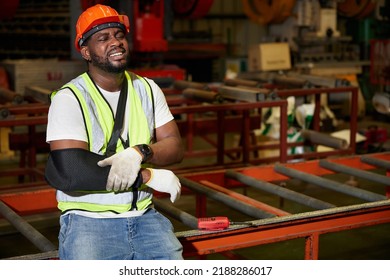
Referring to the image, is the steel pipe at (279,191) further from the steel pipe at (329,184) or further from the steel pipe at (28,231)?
the steel pipe at (28,231)

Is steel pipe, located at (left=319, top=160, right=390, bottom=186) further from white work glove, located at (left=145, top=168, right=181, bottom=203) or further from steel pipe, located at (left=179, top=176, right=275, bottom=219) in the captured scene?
white work glove, located at (left=145, top=168, right=181, bottom=203)

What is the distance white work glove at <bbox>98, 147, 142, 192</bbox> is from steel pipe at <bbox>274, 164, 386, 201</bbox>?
1.85 metres

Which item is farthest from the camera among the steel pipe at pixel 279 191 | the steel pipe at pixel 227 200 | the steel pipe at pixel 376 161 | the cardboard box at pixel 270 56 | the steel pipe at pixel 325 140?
the cardboard box at pixel 270 56

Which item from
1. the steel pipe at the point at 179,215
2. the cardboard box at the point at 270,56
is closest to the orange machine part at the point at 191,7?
the cardboard box at the point at 270,56

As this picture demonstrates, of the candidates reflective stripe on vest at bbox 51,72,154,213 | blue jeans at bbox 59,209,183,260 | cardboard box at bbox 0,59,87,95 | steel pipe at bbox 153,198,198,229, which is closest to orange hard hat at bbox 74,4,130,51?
reflective stripe on vest at bbox 51,72,154,213

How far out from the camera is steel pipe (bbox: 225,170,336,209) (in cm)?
427

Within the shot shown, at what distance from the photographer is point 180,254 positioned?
324cm

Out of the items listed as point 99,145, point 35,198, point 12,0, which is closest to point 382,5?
point 12,0

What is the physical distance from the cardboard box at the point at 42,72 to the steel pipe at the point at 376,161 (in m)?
4.67

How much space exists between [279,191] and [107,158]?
1.77 metres

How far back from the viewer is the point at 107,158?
10.2 feet

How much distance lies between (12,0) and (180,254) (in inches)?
216

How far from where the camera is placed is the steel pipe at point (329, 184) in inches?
173
